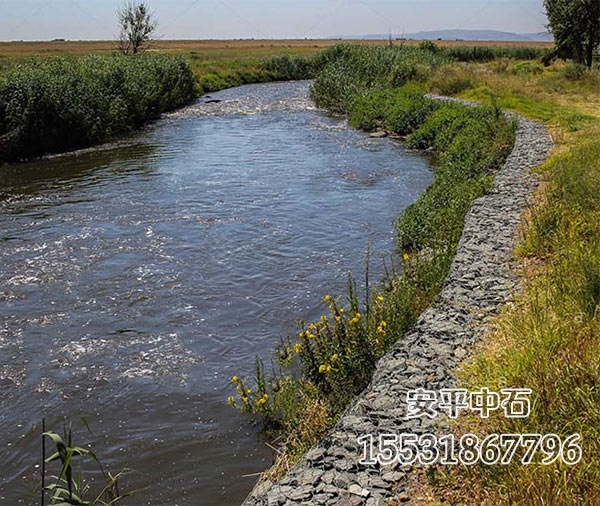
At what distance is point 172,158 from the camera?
66.4 ft

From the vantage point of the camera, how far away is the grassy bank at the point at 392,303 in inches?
231

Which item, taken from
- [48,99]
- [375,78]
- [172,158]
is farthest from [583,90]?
[48,99]

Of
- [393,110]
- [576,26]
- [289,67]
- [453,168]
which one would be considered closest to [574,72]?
[576,26]

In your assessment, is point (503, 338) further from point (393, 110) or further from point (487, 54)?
point (487, 54)

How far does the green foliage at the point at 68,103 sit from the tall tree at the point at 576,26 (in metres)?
23.9

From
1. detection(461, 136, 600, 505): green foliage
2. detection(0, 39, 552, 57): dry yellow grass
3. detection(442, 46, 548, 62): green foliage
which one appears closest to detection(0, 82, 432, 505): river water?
detection(461, 136, 600, 505): green foliage

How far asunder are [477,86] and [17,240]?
2271 cm

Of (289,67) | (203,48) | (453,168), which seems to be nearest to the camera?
(453,168)

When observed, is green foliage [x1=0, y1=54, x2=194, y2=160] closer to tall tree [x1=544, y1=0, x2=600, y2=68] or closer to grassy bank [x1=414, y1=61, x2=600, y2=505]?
grassy bank [x1=414, y1=61, x2=600, y2=505]

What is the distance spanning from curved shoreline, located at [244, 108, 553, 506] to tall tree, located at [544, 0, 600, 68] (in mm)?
30541

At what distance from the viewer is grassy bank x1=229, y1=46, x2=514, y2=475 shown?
19.3ft

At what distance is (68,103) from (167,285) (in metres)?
14.5

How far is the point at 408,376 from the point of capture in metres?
5.12

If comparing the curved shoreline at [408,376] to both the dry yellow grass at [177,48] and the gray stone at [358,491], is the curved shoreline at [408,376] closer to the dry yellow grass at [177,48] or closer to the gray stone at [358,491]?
the gray stone at [358,491]
